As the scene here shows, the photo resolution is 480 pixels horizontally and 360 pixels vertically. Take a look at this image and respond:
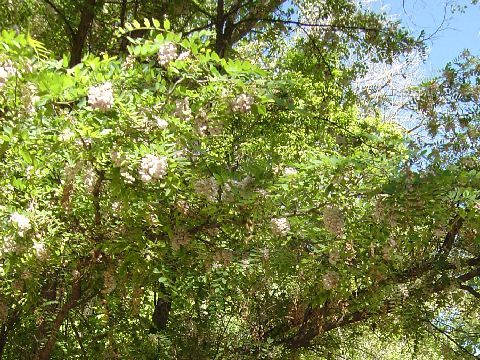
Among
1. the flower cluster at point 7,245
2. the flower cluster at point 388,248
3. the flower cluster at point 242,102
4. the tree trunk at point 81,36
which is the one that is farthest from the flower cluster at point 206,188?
the tree trunk at point 81,36

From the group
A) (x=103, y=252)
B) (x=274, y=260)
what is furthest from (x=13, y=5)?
(x=274, y=260)

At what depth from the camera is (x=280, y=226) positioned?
3936 mm

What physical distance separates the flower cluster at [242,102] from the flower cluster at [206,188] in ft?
1.80

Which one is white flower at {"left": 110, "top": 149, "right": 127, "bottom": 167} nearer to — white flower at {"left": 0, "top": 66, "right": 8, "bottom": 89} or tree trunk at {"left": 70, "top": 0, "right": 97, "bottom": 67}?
white flower at {"left": 0, "top": 66, "right": 8, "bottom": 89}

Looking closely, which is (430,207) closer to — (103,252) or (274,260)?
(274,260)

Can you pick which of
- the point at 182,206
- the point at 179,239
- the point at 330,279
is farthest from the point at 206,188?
the point at 330,279

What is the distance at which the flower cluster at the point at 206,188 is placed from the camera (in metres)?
3.25

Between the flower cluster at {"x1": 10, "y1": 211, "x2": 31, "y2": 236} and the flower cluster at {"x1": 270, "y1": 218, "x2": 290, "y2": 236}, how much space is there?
5.45ft

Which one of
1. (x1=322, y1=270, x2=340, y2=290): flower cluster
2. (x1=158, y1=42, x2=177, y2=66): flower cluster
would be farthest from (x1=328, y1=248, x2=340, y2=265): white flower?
(x1=158, y1=42, x2=177, y2=66): flower cluster

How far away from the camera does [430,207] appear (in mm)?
3492

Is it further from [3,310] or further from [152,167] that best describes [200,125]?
[3,310]

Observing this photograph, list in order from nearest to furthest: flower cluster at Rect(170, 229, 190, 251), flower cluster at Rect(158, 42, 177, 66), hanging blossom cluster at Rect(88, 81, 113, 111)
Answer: hanging blossom cluster at Rect(88, 81, 113, 111) → flower cluster at Rect(158, 42, 177, 66) → flower cluster at Rect(170, 229, 190, 251)

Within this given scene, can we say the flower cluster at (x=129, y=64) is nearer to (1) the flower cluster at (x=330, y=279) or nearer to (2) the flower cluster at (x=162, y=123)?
(2) the flower cluster at (x=162, y=123)

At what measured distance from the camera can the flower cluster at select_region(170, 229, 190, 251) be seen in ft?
12.4
